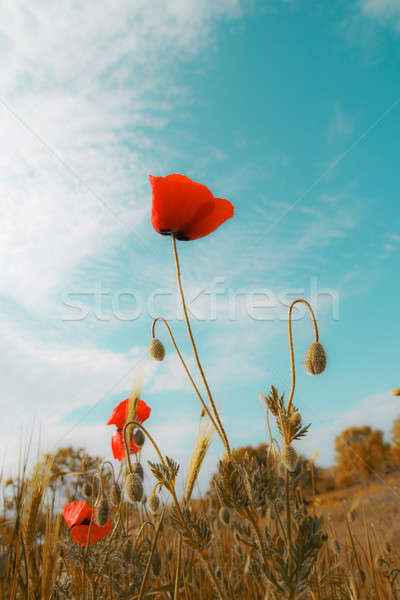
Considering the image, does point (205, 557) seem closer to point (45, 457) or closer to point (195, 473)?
Result: point (195, 473)

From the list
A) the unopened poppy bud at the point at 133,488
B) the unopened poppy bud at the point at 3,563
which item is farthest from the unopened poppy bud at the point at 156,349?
the unopened poppy bud at the point at 3,563

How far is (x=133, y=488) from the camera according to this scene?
5.11 ft

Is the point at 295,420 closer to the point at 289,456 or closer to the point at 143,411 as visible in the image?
the point at 289,456

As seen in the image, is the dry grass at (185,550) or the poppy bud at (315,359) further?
the poppy bud at (315,359)

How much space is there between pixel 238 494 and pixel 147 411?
4.50 ft

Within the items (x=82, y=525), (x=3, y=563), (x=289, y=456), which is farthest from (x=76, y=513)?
(x=289, y=456)

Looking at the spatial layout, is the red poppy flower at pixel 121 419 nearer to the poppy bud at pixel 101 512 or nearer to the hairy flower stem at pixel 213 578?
the poppy bud at pixel 101 512

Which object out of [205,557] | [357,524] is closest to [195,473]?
[205,557]

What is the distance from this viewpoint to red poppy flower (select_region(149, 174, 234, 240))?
1.59 meters

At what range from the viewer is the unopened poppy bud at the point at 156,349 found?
1696 millimetres

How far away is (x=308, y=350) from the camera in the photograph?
4.05 ft

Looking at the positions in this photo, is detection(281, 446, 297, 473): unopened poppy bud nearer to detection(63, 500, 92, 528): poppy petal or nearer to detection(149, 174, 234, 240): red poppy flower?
detection(149, 174, 234, 240): red poppy flower

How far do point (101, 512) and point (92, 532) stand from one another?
0.11 m

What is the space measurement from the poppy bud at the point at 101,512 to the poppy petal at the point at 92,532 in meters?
0.06
